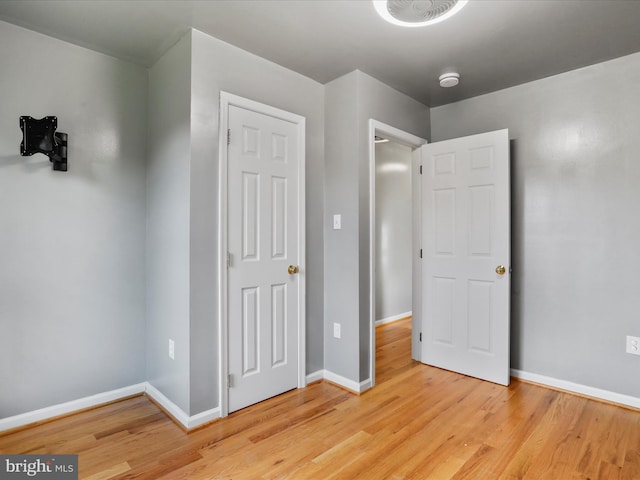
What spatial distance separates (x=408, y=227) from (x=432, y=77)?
8.88 ft

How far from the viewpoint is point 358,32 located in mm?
2230

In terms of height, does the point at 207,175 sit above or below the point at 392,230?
above

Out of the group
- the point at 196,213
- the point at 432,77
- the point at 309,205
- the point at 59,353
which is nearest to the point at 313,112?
the point at 309,205

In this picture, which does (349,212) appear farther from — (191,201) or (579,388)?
(579,388)

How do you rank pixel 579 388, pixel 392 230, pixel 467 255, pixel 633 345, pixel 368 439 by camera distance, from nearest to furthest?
pixel 368 439
pixel 633 345
pixel 579 388
pixel 467 255
pixel 392 230

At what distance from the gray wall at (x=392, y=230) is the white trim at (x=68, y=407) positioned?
3010mm

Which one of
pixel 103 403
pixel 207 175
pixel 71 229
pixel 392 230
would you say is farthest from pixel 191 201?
pixel 392 230

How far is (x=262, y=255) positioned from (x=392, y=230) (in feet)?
9.52

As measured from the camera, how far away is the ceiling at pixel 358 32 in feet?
6.51

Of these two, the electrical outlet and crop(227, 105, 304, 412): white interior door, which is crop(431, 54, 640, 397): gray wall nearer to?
the electrical outlet

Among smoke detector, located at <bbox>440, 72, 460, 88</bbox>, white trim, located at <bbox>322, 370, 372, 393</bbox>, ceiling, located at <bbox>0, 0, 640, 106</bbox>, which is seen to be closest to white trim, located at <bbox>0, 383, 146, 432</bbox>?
white trim, located at <bbox>322, 370, 372, 393</bbox>

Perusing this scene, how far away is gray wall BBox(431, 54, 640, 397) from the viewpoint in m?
2.53

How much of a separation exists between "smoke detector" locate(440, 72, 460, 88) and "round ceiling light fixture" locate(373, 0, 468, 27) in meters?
0.77

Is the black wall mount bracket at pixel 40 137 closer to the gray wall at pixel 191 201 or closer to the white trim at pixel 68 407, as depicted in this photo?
the gray wall at pixel 191 201
